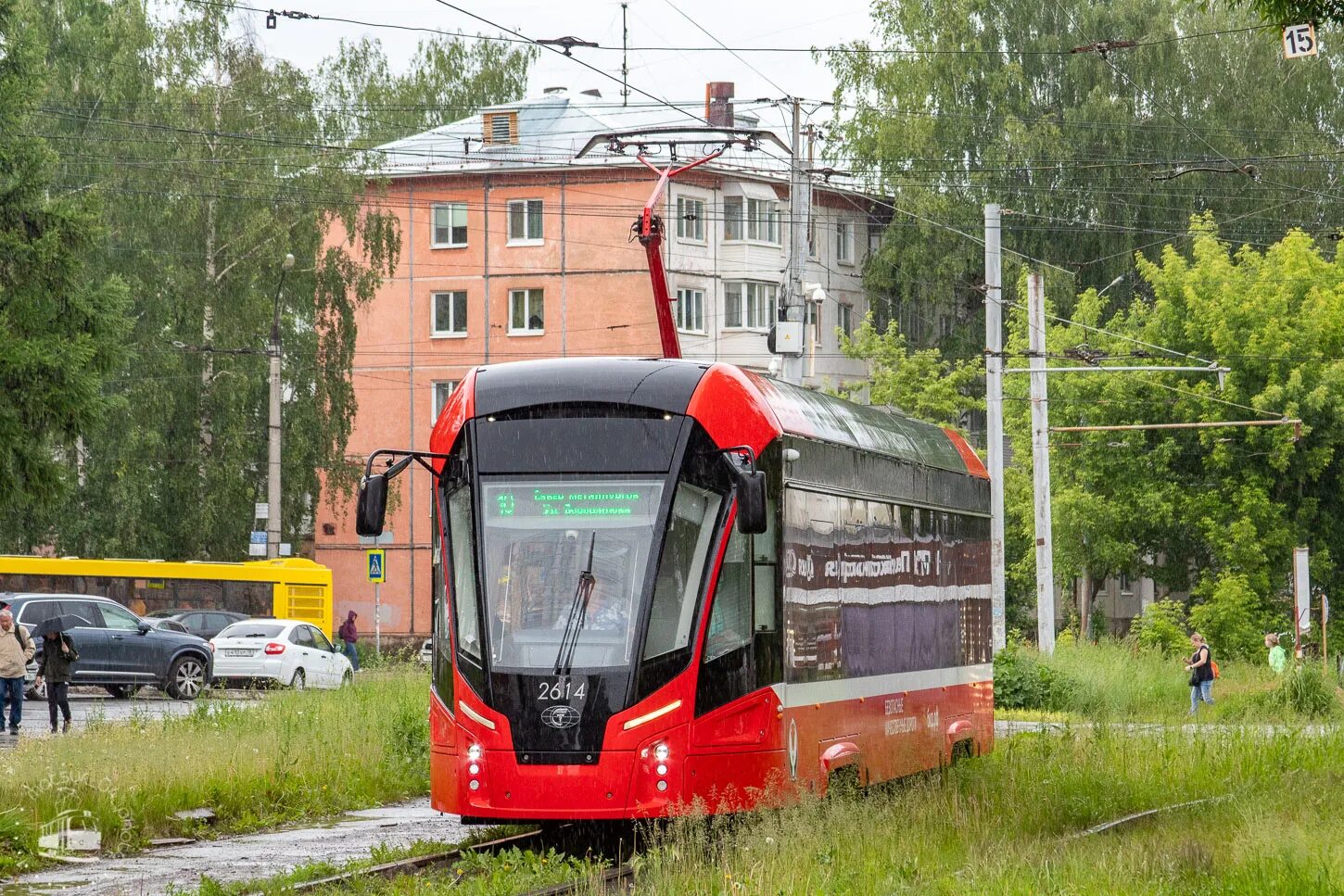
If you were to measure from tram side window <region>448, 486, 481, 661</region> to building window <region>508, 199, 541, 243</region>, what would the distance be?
50818 mm

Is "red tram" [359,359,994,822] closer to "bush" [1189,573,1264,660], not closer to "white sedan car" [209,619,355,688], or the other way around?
"white sedan car" [209,619,355,688]

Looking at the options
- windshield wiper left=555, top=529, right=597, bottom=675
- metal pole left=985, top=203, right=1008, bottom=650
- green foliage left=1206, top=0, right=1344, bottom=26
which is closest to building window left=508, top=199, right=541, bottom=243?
metal pole left=985, top=203, right=1008, bottom=650

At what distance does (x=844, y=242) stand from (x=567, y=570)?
5794cm

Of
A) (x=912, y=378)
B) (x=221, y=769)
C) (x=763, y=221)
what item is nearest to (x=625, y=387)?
(x=221, y=769)

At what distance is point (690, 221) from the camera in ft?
204

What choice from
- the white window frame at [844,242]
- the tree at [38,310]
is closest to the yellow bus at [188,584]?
the tree at [38,310]

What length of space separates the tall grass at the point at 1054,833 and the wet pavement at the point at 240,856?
3.09 m

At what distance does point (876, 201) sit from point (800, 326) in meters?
33.8

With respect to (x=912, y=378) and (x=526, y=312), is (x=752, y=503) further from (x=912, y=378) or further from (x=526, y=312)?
(x=526, y=312)

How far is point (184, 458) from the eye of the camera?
50188mm

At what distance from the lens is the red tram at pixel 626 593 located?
12227 mm

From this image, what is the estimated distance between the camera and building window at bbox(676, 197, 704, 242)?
2452 inches

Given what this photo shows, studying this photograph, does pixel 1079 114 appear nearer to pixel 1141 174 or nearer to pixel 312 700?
pixel 1141 174

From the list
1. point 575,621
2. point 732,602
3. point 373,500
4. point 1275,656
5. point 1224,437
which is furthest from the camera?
point 1224,437
